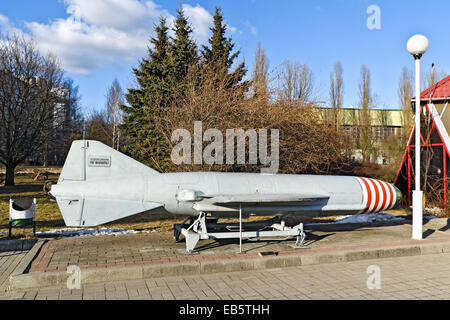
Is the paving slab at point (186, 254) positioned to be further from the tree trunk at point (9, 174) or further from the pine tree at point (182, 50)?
the tree trunk at point (9, 174)

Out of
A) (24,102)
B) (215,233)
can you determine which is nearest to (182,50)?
(24,102)

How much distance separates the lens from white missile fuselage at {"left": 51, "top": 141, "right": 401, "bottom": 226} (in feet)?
19.8

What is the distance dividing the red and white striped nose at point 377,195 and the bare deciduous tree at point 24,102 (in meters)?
17.5

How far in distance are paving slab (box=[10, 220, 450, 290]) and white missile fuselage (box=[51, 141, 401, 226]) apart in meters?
0.72

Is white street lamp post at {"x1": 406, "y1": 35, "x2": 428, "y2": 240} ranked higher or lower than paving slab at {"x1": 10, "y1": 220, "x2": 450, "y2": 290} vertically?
higher

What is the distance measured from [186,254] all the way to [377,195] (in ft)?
15.2

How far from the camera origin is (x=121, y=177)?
6.48 meters

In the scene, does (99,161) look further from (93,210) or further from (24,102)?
(24,102)

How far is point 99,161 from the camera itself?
640cm

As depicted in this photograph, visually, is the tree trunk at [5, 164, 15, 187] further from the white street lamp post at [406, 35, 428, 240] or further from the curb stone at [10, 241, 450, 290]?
the white street lamp post at [406, 35, 428, 240]

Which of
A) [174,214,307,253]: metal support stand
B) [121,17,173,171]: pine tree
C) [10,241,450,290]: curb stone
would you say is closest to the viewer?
[10,241,450,290]: curb stone

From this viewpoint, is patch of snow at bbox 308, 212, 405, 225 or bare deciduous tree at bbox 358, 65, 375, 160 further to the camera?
bare deciduous tree at bbox 358, 65, 375, 160

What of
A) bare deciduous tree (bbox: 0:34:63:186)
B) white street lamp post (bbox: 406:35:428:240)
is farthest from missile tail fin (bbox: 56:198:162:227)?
bare deciduous tree (bbox: 0:34:63:186)
